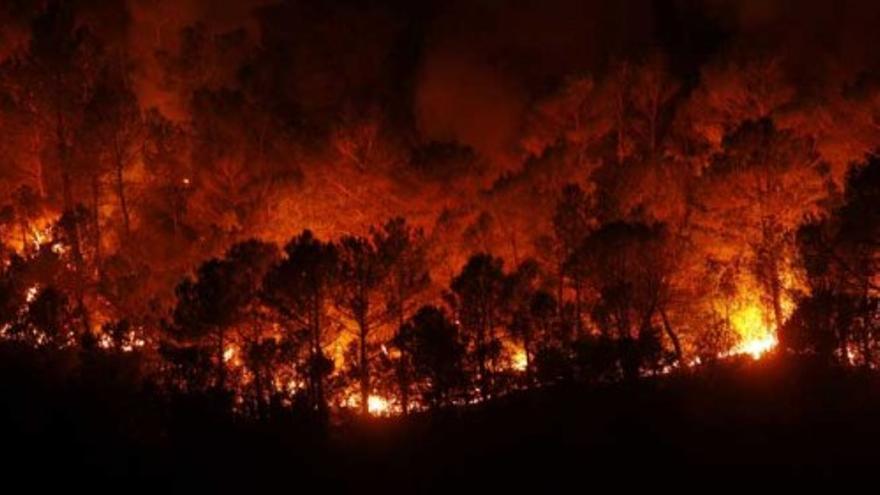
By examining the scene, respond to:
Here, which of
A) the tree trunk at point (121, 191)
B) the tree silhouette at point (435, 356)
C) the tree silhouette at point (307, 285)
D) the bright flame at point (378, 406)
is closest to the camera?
the tree silhouette at point (435, 356)

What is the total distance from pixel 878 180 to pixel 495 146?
1555 cm

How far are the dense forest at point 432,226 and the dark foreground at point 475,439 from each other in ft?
0.27

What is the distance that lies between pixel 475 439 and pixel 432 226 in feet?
30.6

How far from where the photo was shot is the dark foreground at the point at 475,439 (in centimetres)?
1338

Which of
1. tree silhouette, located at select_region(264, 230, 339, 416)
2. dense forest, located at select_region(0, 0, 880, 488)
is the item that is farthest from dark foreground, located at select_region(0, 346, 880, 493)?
tree silhouette, located at select_region(264, 230, 339, 416)

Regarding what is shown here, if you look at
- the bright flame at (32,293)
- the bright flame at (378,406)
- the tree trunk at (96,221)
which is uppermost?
the tree trunk at (96,221)

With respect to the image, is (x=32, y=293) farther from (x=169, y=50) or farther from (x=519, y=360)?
(x=169, y=50)

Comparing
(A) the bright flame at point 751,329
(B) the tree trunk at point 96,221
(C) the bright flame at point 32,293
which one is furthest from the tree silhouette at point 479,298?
(B) the tree trunk at point 96,221

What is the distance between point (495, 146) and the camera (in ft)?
102

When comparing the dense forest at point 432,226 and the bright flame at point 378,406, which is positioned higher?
the dense forest at point 432,226

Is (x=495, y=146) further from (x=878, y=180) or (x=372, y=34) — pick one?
(x=878, y=180)

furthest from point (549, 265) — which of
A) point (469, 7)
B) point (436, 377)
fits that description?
point (469, 7)

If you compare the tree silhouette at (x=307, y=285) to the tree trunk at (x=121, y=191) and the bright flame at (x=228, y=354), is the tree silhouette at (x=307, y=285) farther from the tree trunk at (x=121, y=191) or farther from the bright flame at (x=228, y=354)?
the tree trunk at (x=121, y=191)

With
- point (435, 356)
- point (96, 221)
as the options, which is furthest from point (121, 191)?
point (435, 356)
